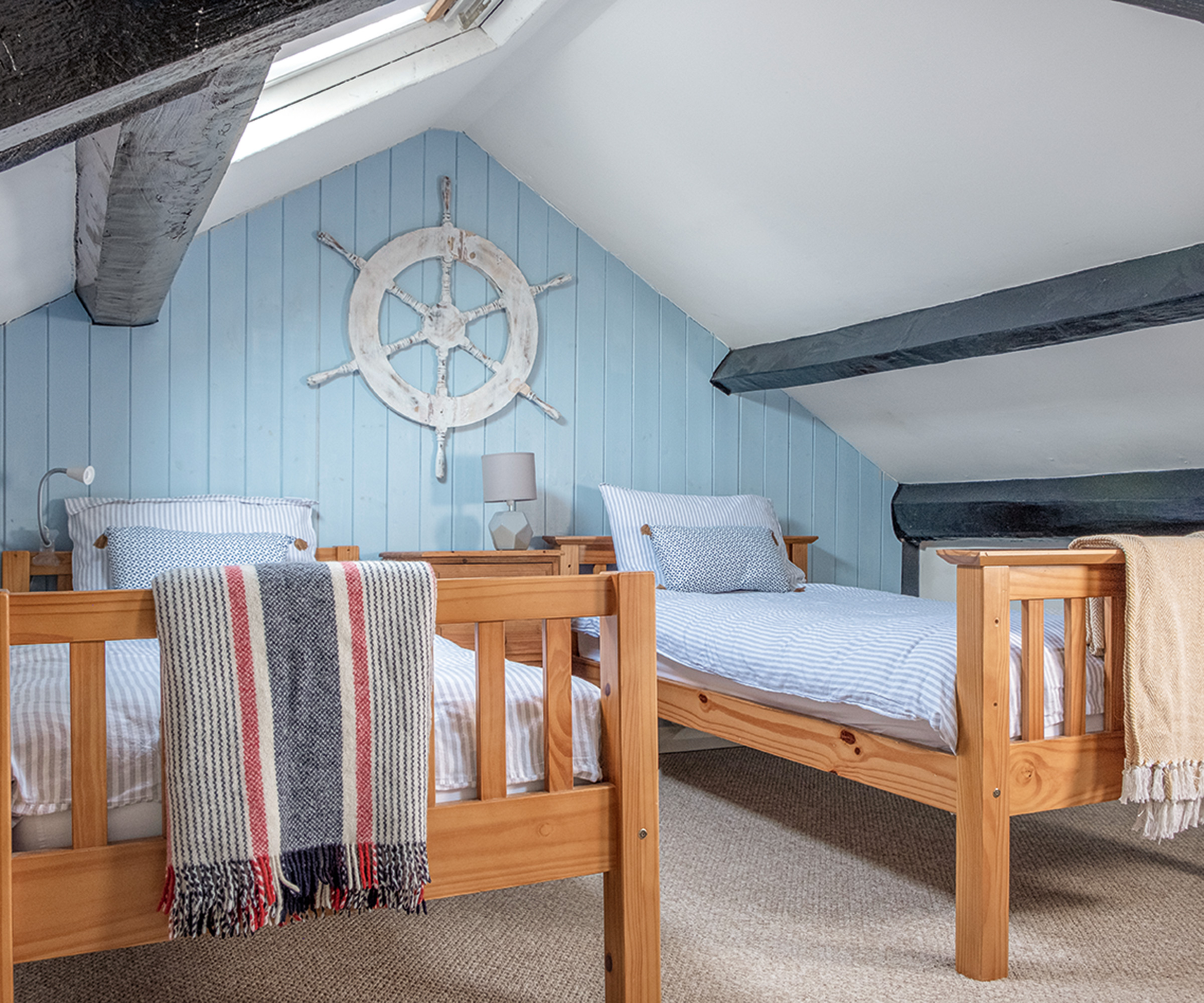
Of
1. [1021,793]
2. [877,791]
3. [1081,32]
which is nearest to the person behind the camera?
[1021,793]

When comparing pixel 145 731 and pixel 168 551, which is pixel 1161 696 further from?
pixel 168 551

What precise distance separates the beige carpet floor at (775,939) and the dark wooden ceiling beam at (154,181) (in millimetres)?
1455

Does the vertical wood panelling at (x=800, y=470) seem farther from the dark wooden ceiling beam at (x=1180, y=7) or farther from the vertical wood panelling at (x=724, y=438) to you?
the dark wooden ceiling beam at (x=1180, y=7)

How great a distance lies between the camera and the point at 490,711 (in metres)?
1.50

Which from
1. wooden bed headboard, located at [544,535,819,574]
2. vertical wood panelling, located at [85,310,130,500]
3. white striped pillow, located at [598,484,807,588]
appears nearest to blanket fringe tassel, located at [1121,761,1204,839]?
white striped pillow, located at [598,484,807,588]

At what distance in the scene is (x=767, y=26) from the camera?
98.5 inches

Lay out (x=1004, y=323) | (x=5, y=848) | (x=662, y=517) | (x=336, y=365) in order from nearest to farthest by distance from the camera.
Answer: (x=5, y=848), (x=1004, y=323), (x=336, y=365), (x=662, y=517)

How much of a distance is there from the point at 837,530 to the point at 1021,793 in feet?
8.18

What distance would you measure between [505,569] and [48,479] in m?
1.42

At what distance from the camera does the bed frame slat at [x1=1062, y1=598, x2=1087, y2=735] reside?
1.95 m

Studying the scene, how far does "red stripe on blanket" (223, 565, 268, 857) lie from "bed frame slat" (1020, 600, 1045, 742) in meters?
1.38

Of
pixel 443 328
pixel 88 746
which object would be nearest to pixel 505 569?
pixel 443 328

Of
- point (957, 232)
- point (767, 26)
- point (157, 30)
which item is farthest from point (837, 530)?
point (157, 30)

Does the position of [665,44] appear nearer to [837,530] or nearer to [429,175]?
[429,175]
